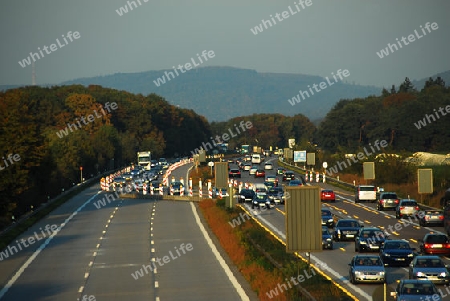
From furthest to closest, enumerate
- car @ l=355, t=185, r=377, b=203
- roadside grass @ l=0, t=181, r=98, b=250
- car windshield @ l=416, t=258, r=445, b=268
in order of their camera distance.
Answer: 1. car @ l=355, t=185, r=377, b=203
2. roadside grass @ l=0, t=181, r=98, b=250
3. car windshield @ l=416, t=258, r=445, b=268

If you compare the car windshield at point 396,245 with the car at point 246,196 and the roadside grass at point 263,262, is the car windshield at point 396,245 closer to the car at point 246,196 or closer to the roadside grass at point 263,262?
the roadside grass at point 263,262

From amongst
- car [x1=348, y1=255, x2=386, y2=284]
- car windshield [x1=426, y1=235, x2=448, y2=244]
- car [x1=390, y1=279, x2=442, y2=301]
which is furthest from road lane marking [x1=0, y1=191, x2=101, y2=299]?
car windshield [x1=426, y1=235, x2=448, y2=244]

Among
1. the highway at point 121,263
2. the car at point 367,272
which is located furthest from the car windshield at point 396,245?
the highway at point 121,263

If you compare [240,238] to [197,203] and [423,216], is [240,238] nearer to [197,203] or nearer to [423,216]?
[423,216]

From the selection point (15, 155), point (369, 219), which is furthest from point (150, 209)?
point (369, 219)

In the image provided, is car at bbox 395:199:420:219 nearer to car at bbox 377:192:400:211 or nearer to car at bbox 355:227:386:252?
car at bbox 377:192:400:211

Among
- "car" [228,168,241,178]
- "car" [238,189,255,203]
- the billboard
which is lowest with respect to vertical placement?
"car" [238,189,255,203]
